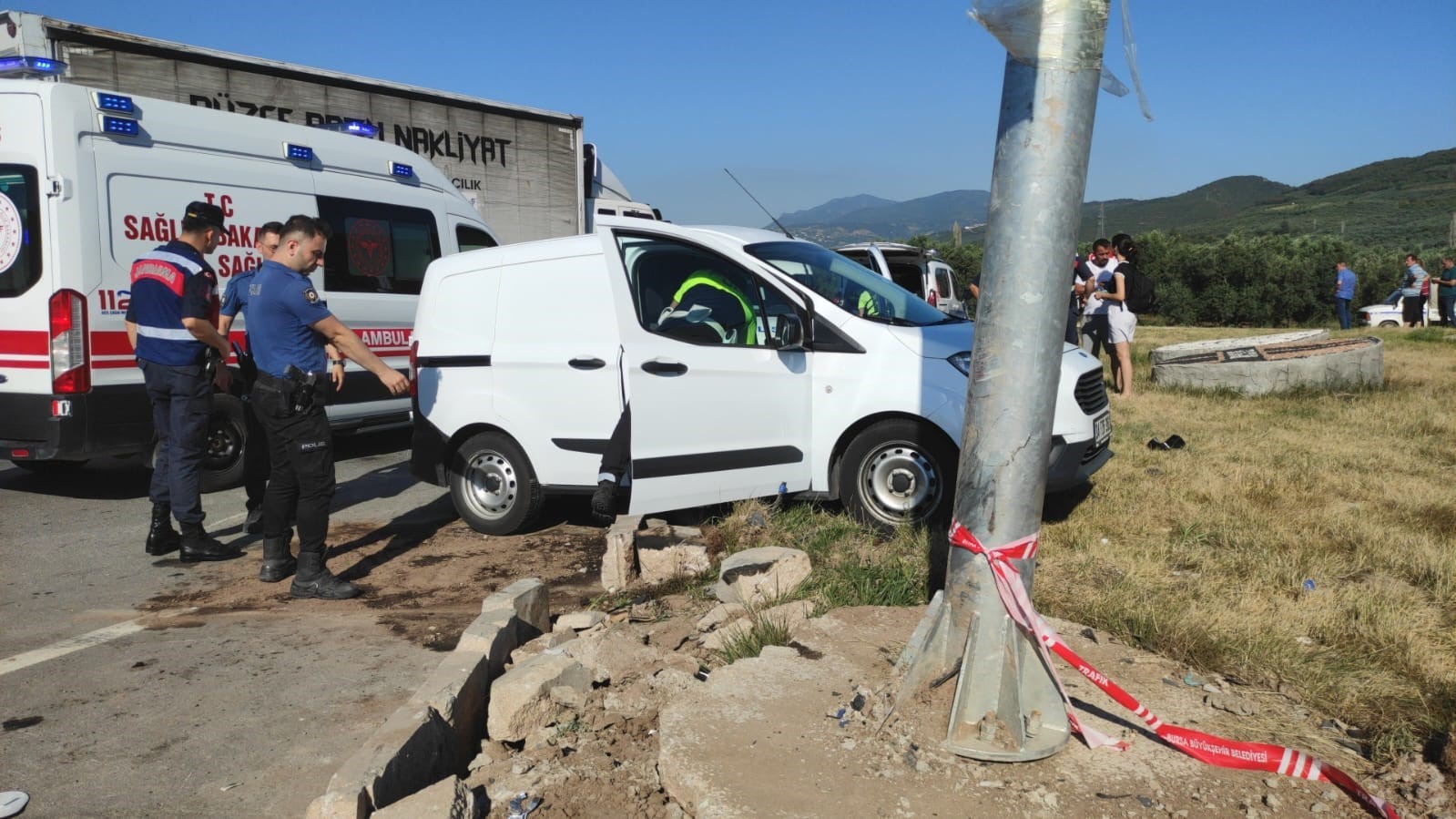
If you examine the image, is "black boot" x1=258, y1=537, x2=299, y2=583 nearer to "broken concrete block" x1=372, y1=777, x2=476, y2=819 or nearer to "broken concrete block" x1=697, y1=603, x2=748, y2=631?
"broken concrete block" x1=697, y1=603, x2=748, y2=631

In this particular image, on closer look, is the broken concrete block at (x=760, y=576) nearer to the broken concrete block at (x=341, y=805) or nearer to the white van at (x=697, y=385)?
the white van at (x=697, y=385)

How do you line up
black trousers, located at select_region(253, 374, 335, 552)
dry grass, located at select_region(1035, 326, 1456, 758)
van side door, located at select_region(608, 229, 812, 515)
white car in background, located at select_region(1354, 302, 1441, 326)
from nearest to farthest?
dry grass, located at select_region(1035, 326, 1456, 758), black trousers, located at select_region(253, 374, 335, 552), van side door, located at select_region(608, 229, 812, 515), white car in background, located at select_region(1354, 302, 1441, 326)

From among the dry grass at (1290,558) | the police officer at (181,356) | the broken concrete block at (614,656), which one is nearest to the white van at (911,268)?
the dry grass at (1290,558)

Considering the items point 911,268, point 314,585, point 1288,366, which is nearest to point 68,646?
point 314,585

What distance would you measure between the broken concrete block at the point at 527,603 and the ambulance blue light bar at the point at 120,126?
4733 millimetres

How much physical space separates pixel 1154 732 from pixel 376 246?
25.0 ft

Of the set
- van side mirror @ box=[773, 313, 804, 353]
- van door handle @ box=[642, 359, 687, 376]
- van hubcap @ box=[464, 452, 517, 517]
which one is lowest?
van hubcap @ box=[464, 452, 517, 517]

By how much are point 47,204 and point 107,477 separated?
245cm

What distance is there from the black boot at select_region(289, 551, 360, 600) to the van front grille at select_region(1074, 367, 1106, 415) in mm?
4021

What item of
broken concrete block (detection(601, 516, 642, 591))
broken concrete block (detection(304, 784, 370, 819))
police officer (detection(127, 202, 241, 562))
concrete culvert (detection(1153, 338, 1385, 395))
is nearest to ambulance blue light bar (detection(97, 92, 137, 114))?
police officer (detection(127, 202, 241, 562))

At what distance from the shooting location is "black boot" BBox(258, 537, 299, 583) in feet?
17.5

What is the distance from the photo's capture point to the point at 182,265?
5660 mm

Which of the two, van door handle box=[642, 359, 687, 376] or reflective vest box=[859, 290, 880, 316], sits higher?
reflective vest box=[859, 290, 880, 316]

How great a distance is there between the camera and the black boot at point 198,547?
5754 mm
